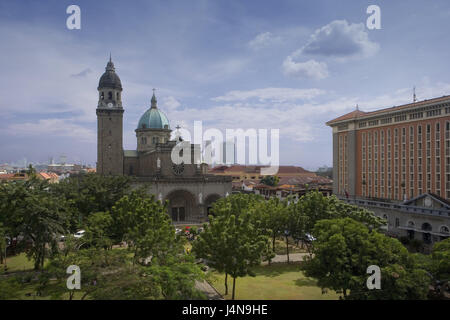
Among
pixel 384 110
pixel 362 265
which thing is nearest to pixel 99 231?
pixel 362 265

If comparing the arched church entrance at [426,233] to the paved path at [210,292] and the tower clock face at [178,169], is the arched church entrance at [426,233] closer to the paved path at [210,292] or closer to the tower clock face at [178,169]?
the paved path at [210,292]

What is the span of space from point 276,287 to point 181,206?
36.2 m

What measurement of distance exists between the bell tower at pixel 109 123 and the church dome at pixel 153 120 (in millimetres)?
8896

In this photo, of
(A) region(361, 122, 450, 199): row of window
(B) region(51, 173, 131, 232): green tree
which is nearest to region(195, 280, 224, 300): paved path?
(B) region(51, 173, 131, 232): green tree

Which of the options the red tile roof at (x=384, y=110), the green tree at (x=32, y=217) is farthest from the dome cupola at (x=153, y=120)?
the green tree at (x=32, y=217)
